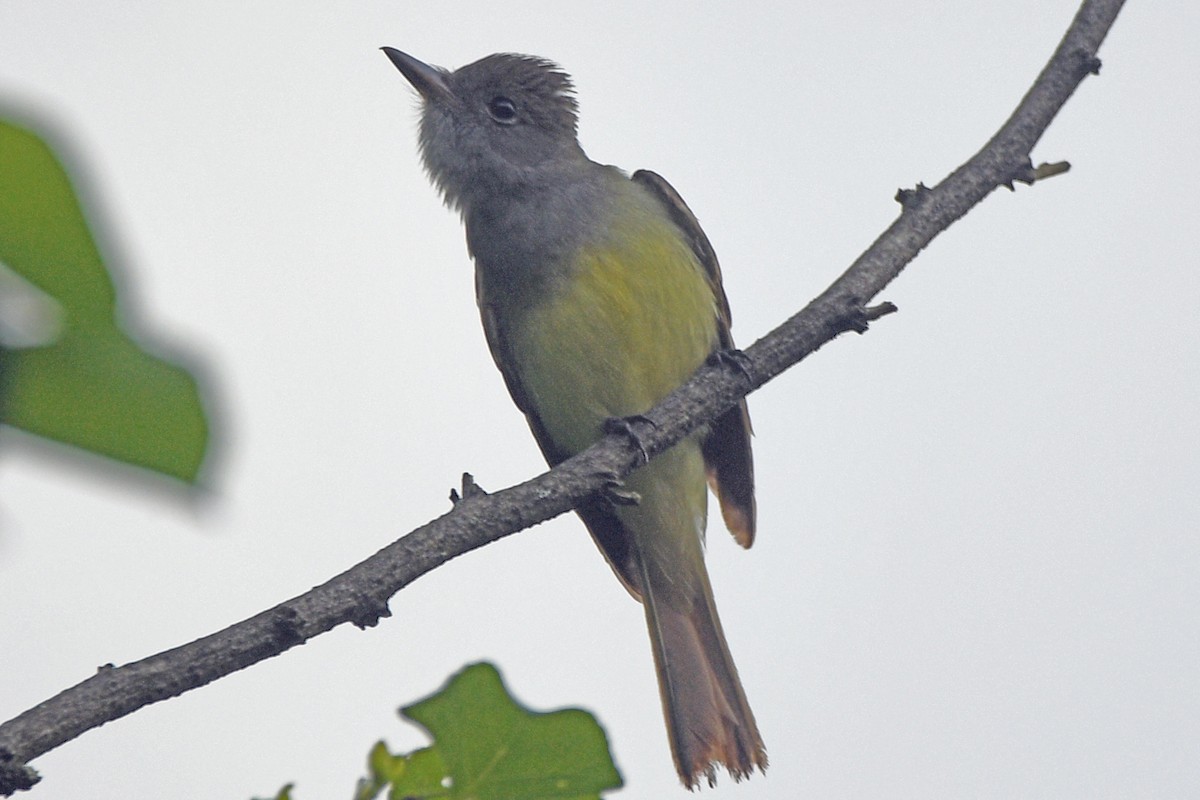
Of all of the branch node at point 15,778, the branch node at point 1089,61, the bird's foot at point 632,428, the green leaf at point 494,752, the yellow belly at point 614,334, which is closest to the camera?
the green leaf at point 494,752

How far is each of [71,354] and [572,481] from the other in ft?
10.6

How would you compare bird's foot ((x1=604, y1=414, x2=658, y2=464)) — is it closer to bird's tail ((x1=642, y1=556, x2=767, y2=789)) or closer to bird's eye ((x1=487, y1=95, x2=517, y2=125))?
bird's tail ((x1=642, y1=556, x2=767, y2=789))

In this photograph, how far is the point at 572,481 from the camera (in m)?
3.81

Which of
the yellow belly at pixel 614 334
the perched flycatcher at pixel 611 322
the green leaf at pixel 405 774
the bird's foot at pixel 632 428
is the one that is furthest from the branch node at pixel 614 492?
the green leaf at pixel 405 774

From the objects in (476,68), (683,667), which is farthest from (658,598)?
(476,68)

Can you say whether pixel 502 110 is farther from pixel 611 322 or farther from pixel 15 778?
pixel 15 778

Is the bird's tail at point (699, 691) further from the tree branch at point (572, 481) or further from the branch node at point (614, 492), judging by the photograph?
the branch node at point (614, 492)

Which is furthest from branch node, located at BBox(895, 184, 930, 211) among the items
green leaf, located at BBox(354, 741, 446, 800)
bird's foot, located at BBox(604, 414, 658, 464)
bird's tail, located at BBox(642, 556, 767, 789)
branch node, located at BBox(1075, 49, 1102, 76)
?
green leaf, located at BBox(354, 741, 446, 800)

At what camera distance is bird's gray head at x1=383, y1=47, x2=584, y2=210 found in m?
6.61

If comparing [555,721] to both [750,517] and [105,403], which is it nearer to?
[105,403]

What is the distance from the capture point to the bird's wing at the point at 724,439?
6.16 metres

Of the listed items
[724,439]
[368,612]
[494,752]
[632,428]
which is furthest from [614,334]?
[494,752]

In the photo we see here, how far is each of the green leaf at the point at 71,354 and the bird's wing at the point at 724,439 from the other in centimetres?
550

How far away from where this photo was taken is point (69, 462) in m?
0.55
